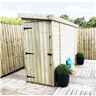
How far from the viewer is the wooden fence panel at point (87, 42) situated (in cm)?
1220

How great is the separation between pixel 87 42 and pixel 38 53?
6.31m

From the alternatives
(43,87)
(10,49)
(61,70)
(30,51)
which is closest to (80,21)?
(10,49)

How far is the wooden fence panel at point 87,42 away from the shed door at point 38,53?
6173 mm

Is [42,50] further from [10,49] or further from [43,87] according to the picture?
[10,49]

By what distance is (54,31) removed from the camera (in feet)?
21.5

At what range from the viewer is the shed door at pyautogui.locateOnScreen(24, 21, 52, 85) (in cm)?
648

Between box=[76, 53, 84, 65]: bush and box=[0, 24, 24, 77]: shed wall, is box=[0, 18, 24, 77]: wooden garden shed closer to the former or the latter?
box=[0, 24, 24, 77]: shed wall

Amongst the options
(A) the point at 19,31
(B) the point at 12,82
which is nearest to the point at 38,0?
(A) the point at 19,31

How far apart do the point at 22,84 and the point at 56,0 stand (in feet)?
21.1

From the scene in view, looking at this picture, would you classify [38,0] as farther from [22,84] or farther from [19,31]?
[22,84]

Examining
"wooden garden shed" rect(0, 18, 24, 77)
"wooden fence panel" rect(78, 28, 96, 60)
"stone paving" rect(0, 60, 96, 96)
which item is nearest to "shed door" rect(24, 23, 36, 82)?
"stone paving" rect(0, 60, 96, 96)

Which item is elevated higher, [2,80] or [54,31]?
[54,31]

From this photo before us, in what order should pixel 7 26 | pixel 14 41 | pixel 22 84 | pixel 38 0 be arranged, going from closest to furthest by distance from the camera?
pixel 22 84 → pixel 7 26 → pixel 14 41 → pixel 38 0

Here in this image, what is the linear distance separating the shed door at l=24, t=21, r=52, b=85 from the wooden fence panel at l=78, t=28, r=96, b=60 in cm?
617
